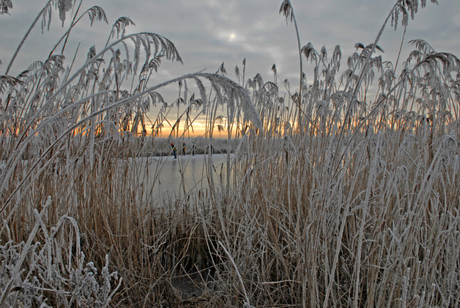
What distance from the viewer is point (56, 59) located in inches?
56.7

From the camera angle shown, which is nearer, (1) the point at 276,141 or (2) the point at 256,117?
(2) the point at 256,117

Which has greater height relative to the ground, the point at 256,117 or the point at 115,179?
the point at 256,117

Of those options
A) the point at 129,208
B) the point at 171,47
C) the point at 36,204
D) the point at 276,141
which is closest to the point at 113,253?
the point at 129,208

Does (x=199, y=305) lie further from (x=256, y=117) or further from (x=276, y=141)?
(x=276, y=141)

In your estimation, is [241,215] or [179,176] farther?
[179,176]

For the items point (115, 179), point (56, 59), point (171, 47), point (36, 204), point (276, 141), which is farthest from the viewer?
point (276, 141)

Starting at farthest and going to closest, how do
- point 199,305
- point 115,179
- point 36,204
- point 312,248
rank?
point 115,179
point 36,204
point 199,305
point 312,248

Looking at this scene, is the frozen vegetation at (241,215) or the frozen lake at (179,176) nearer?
the frozen vegetation at (241,215)

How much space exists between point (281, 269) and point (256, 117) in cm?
93

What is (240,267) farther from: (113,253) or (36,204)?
(36,204)

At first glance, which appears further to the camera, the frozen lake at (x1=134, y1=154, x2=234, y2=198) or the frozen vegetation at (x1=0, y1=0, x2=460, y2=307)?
the frozen lake at (x1=134, y1=154, x2=234, y2=198)

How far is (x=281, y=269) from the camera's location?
1176 millimetres

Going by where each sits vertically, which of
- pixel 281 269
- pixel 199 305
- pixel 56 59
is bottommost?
pixel 199 305

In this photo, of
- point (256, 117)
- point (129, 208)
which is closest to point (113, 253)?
point (129, 208)
